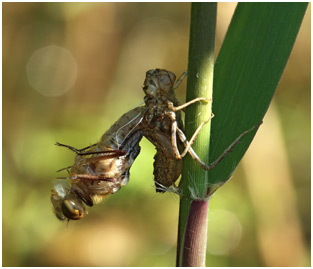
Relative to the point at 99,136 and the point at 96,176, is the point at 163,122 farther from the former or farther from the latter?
Answer: the point at 99,136

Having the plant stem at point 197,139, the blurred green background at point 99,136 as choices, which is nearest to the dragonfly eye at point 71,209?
the plant stem at point 197,139

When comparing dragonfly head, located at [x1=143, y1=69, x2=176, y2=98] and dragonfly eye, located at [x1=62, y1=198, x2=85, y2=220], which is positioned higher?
dragonfly head, located at [x1=143, y1=69, x2=176, y2=98]

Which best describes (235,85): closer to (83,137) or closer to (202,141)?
(202,141)

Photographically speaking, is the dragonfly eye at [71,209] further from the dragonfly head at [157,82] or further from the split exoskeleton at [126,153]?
the dragonfly head at [157,82]

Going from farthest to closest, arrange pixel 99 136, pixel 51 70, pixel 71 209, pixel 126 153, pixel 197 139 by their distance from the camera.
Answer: pixel 51 70 → pixel 99 136 → pixel 126 153 → pixel 71 209 → pixel 197 139

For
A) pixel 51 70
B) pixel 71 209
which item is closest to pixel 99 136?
Answer: pixel 51 70

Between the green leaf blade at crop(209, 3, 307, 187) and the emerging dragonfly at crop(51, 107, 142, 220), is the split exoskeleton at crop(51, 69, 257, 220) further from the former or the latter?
the green leaf blade at crop(209, 3, 307, 187)

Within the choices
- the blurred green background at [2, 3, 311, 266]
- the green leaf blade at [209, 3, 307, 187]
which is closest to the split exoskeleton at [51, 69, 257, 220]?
the green leaf blade at [209, 3, 307, 187]

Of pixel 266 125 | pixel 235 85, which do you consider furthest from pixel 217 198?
pixel 235 85
